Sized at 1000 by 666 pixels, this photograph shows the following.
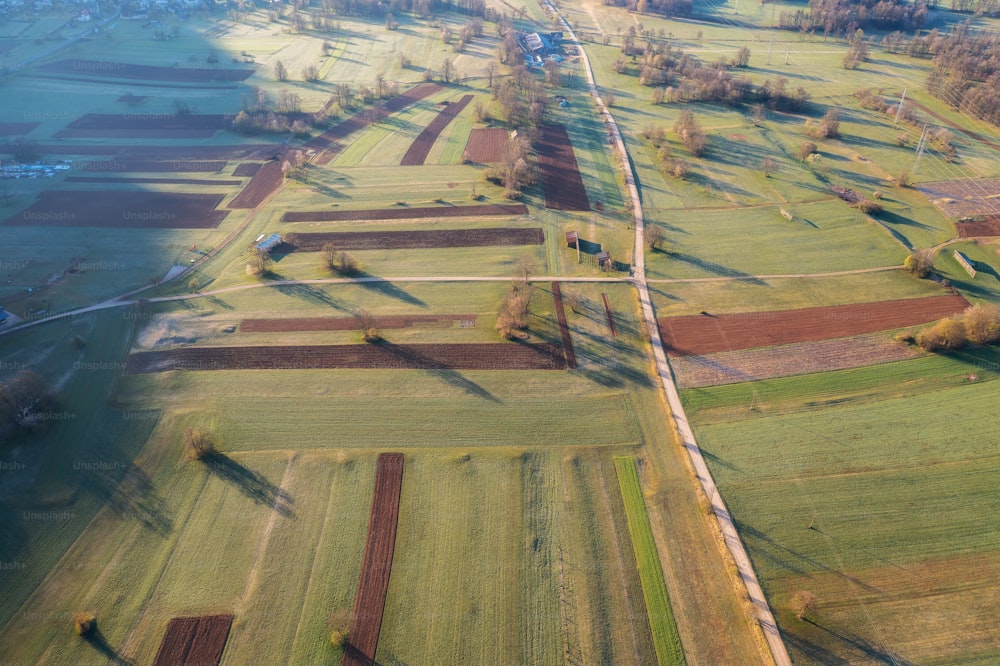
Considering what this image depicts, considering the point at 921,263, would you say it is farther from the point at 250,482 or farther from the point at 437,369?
the point at 250,482

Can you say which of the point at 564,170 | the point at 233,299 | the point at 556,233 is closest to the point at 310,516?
the point at 233,299

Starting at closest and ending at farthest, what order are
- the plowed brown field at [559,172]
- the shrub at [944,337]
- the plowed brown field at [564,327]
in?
the shrub at [944,337] → the plowed brown field at [564,327] → the plowed brown field at [559,172]

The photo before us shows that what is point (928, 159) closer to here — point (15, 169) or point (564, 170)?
point (564, 170)

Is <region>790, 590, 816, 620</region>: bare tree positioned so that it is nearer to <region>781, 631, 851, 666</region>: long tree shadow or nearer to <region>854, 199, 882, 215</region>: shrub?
<region>781, 631, 851, 666</region>: long tree shadow

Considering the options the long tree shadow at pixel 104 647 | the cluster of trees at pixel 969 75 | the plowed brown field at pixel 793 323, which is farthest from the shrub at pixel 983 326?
the long tree shadow at pixel 104 647

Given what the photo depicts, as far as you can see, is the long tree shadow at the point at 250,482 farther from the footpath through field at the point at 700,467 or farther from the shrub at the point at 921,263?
the shrub at the point at 921,263

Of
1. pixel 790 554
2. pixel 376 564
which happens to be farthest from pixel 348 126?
pixel 790 554
